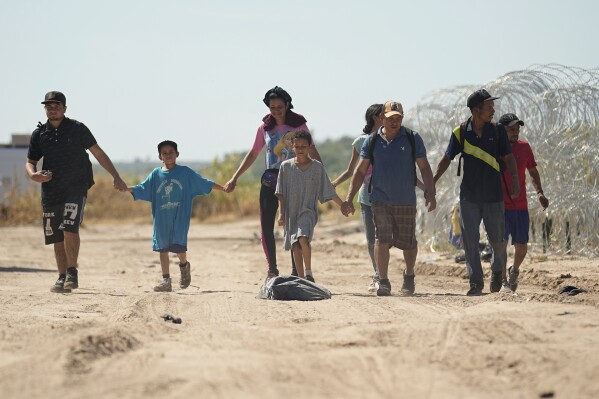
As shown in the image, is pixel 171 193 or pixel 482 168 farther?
pixel 171 193

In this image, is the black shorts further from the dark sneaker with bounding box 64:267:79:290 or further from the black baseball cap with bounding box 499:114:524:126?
the black baseball cap with bounding box 499:114:524:126

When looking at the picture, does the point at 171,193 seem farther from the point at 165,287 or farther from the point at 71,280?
the point at 71,280

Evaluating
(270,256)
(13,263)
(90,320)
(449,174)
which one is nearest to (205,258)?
(13,263)

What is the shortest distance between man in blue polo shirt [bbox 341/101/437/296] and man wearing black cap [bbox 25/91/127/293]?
2858 mm

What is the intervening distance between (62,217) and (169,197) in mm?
1172

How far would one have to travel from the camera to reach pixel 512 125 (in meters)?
11.6

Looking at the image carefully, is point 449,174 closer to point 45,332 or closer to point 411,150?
point 411,150

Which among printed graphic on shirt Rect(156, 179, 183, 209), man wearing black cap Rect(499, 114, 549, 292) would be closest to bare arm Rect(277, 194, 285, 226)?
printed graphic on shirt Rect(156, 179, 183, 209)

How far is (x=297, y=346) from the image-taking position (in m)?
7.29

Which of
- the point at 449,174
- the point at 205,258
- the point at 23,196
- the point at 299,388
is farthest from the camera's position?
the point at 23,196

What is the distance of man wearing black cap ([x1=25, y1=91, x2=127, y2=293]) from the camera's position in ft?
39.3

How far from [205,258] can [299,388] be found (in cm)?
1483

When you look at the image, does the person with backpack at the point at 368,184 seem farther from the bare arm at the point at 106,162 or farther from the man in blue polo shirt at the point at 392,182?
the bare arm at the point at 106,162

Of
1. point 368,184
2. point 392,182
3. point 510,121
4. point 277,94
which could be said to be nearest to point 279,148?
point 277,94
